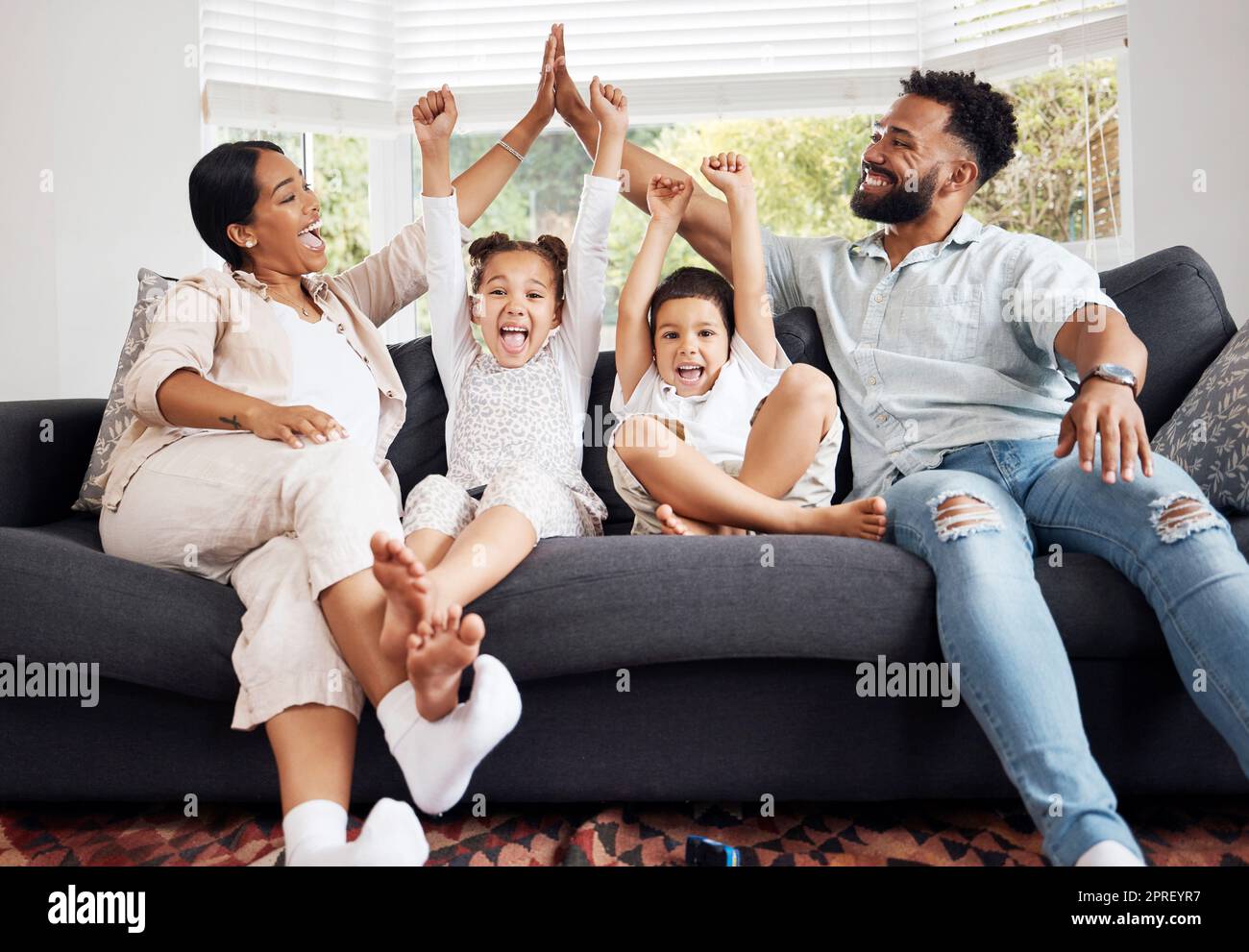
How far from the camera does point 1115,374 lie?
1.36 meters

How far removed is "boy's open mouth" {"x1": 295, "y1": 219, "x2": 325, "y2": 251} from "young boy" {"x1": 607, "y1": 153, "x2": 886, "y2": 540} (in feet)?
1.78

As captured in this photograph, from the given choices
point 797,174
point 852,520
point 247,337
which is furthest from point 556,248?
point 797,174

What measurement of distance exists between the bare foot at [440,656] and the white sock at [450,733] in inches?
0.9

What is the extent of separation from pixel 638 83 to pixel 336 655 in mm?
2017

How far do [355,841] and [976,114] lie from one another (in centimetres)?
164

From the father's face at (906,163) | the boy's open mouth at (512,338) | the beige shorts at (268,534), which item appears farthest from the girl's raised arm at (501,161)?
the beige shorts at (268,534)

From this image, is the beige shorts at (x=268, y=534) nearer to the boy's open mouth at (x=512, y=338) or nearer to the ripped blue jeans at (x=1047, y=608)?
the boy's open mouth at (x=512, y=338)

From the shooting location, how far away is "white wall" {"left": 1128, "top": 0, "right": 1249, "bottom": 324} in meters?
2.47

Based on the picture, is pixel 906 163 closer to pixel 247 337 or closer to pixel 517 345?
pixel 517 345

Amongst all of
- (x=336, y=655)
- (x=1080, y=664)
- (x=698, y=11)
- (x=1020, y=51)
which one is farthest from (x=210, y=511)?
(x=1020, y=51)

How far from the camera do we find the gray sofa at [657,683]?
1296 millimetres

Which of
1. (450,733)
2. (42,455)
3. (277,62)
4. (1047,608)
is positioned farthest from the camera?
(277,62)

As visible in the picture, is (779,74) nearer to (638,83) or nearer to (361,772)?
(638,83)
